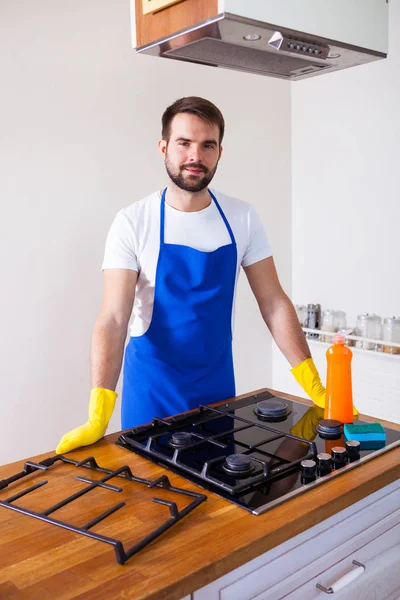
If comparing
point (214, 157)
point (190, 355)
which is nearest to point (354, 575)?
point (190, 355)

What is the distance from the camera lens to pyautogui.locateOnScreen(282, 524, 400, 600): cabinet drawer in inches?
48.5

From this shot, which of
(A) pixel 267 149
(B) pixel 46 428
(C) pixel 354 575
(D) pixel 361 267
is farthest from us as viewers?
(A) pixel 267 149

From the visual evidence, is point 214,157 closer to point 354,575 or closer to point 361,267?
point 354,575

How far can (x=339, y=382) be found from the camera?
1566 millimetres

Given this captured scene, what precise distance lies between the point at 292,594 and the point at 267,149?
2.78 metres

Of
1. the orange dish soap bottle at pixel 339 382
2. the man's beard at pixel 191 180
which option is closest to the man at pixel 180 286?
the man's beard at pixel 191 180

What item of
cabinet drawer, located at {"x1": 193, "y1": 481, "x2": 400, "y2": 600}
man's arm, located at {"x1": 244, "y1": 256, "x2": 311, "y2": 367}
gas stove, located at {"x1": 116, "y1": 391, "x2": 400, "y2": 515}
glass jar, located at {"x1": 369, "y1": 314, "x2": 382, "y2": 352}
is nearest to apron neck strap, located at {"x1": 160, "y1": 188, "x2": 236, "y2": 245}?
man's arm, located at {"x1": 244, "y1": 256, "x2": 311, "y2": 367}

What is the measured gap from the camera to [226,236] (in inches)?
81.7

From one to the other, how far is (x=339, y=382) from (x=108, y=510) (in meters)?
0.68

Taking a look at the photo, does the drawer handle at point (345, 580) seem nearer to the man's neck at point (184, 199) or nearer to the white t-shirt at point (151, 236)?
the white t-shirt at point (151, 236)

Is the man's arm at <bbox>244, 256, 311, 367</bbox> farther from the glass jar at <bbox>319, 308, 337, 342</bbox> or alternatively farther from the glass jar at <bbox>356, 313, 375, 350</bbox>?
the glass jar at <bbox>319, 308, 337, 342</bbox>

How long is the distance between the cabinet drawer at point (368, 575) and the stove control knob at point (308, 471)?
18 cm

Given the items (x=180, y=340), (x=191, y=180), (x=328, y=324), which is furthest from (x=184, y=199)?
(x=328, y=324)

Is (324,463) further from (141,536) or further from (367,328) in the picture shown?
(367,328)
